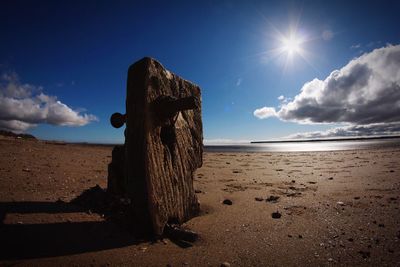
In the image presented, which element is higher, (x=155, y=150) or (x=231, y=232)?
(x=155, y=150)

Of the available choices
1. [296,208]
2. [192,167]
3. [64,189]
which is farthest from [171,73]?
[64,189]

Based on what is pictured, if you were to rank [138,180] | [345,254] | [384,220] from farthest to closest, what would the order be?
1. [384,220]
2. [138,180]
3. [345,254]

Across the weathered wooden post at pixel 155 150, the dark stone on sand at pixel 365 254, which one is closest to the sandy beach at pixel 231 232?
the dark stone on sand at pixel 365 254

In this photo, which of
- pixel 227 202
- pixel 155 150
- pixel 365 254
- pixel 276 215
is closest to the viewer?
pixel 365 254

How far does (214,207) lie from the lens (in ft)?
11.4

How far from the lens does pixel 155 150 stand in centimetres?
250

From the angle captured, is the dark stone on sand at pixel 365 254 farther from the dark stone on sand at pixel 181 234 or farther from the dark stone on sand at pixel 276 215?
the dark stone on sand at pixel 181 234

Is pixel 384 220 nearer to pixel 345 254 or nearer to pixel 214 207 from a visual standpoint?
pixel 345 254

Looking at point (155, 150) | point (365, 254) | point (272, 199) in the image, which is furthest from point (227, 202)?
point (365, 254)

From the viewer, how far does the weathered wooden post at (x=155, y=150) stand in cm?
237

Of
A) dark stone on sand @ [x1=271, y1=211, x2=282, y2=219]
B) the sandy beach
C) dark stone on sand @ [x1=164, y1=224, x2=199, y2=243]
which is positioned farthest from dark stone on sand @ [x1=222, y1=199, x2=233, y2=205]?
dark stone on sand @ [x1=164, y1=224, x2=199, y2=243]

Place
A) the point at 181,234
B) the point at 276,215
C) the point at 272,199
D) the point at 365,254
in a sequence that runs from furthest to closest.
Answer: the point at 272,199 → the point at 276,215 → the point at 181,234 → the point at 365,254

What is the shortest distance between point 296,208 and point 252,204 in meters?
0.63

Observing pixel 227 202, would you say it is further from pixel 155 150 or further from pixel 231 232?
pixel 155 150
